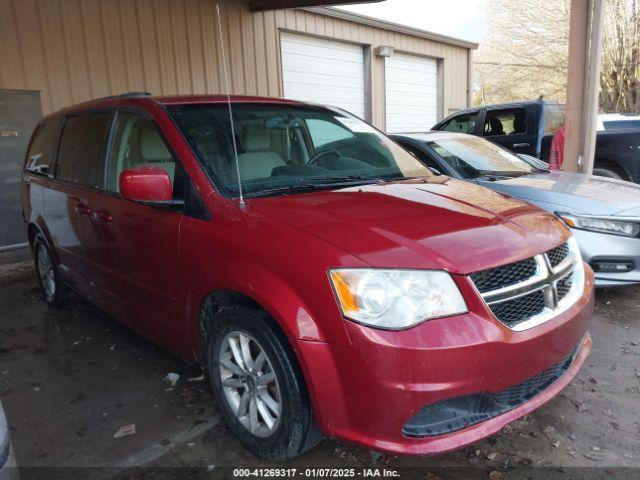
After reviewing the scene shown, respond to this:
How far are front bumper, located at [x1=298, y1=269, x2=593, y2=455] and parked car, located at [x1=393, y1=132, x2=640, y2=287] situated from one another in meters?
2.39

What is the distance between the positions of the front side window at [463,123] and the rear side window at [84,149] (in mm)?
7137

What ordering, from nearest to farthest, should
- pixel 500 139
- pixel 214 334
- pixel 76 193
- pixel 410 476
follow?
pixel 410 476 < pixel 214 334 < pixel 76 193 < pixel 500 139

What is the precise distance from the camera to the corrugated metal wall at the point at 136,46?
Result: 6.57 m

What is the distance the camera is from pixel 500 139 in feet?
29.0

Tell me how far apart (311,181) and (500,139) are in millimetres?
6922

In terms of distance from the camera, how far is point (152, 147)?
10.2 ft

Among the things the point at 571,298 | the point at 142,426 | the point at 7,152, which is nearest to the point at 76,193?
the point at 142,426

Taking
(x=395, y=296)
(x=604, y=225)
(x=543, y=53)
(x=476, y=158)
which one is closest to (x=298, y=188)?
(x=395, y=296)

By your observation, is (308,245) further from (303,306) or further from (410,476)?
(410,476)

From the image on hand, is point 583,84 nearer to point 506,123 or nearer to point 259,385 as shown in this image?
point 506,123

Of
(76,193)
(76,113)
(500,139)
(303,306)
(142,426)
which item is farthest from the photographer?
(500,139)

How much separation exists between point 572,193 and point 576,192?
7 centimetres

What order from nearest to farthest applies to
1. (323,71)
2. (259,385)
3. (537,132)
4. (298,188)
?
(259,385) → (298,188) → (537,132) → (323,71)

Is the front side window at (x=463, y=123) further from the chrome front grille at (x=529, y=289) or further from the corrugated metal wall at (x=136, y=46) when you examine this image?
the chrome front grille at (x=529, y=289)
